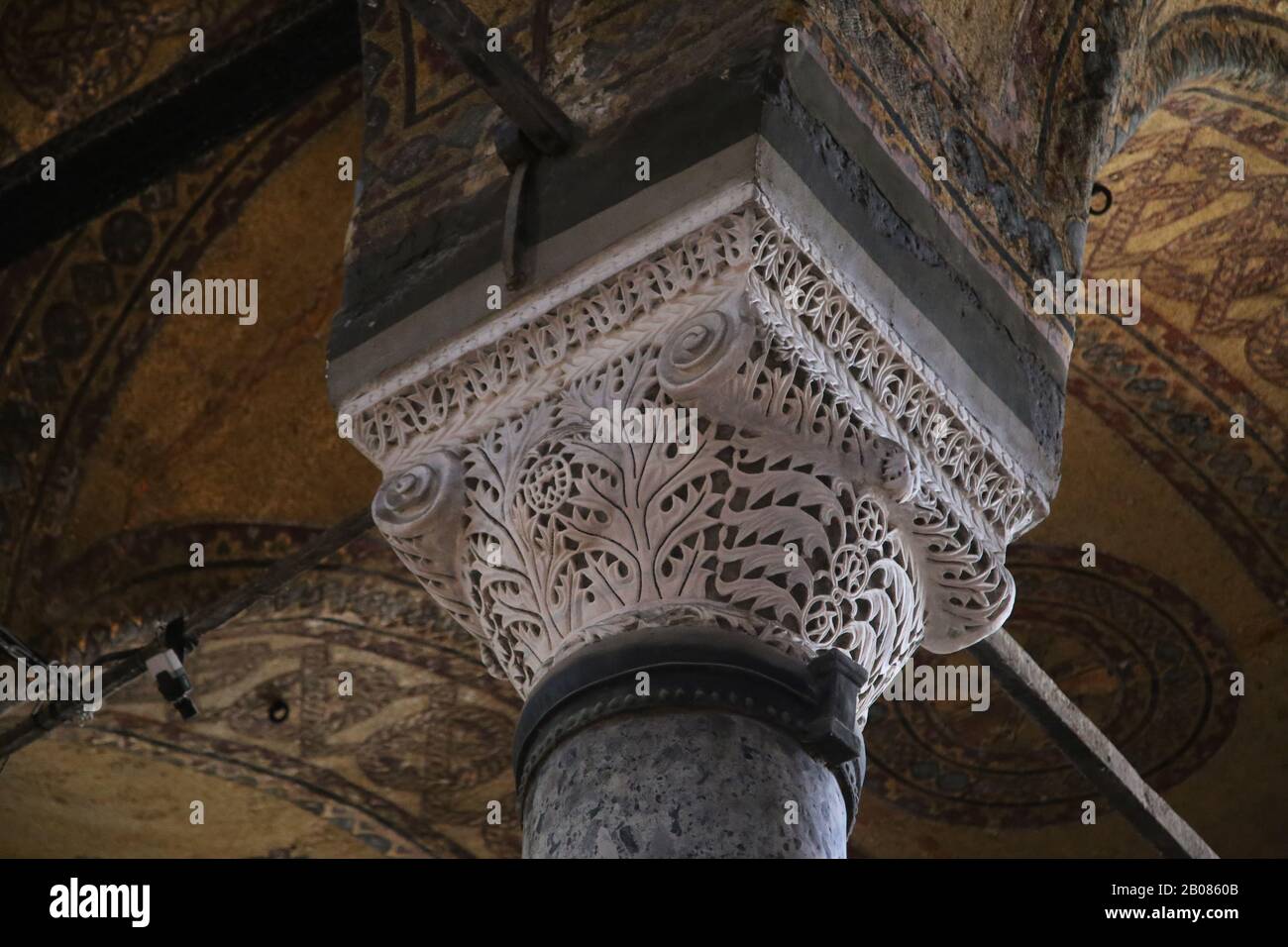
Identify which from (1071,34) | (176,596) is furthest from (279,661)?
(1071,34)

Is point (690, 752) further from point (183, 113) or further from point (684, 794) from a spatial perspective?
point (183, 113)

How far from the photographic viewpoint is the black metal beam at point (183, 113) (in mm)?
5422

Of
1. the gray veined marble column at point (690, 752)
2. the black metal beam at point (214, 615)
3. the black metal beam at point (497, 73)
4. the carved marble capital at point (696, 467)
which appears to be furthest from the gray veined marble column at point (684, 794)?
the black metal beam at point (214, 615)

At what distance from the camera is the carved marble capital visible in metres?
3.46

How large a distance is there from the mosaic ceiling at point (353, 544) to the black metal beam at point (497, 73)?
69.6 inches

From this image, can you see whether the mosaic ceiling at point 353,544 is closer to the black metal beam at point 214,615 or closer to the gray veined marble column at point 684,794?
the black metal beam at point 214,615

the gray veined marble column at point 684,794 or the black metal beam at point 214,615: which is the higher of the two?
the black metal beam at point 214,615

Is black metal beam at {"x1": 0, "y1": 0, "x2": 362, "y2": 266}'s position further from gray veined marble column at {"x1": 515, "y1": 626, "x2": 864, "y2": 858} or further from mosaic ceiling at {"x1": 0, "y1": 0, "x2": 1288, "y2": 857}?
gray veined marble column at {"x1": 515, "y1": 626, "x2": 864, "y2": 858}

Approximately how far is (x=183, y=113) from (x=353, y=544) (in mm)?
1138

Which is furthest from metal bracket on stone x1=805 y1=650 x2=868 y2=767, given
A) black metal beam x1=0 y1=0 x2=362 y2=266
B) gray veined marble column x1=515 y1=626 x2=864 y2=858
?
Answer: black metal beam x1=0 y1=0 x2=362 y2=266

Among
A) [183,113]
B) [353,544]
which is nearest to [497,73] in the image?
[183,113]

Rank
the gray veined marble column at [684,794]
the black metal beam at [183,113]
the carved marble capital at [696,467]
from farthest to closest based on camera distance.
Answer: the black metal beam at [183,113], the carved marble capital at [696,467], the gray veined marble column at [684,794]
